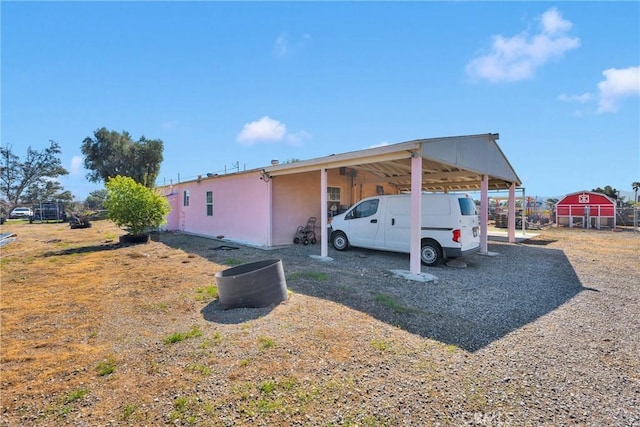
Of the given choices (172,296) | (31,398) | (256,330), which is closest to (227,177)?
(172,296)

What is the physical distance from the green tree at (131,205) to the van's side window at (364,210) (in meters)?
7.77

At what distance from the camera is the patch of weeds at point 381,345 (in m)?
3.30

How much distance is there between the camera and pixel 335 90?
12.8m

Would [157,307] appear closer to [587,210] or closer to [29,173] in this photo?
[587,210]

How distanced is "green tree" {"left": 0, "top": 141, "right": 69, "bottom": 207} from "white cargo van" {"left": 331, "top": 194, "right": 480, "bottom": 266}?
1837 inches

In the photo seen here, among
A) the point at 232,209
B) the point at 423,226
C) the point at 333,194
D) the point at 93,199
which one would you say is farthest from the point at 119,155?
the point at 423,226

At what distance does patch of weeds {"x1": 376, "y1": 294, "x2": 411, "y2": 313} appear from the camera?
449cm

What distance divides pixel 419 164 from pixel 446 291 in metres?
2.46

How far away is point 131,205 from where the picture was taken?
11.4m

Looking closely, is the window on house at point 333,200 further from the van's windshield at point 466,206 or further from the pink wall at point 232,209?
the van's windshield at point 466,206

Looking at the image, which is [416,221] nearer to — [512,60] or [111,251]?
[512,60]

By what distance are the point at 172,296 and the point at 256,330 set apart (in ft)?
7.31

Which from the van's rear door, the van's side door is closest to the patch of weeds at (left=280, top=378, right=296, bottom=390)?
the van's rear door

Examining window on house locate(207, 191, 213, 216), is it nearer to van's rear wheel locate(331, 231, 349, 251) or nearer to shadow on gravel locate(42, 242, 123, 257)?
shadow on gravel locate(42, 242, 123, 257)
